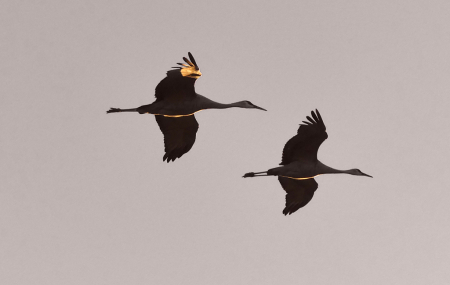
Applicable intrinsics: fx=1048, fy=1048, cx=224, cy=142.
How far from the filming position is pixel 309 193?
1469 inches

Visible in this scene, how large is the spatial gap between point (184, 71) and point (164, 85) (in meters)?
1.60

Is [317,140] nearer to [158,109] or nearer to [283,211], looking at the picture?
[283,211]

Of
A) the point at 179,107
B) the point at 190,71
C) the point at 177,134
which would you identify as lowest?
the point at 177,134

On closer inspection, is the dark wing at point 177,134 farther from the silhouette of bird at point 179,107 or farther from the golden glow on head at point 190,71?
the golden glow on head at point 190,71

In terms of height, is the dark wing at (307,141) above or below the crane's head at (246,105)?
below

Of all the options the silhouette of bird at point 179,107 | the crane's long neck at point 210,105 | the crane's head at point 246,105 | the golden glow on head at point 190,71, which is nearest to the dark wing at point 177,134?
the silhouette of bird at point 179,107

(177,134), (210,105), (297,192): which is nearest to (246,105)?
(210,105)

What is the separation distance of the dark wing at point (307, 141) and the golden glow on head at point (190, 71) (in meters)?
4.20

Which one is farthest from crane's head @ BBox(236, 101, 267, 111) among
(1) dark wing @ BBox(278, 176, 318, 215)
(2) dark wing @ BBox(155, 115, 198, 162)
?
(1) dark wing @ BBox(278, 176, 318, 215)

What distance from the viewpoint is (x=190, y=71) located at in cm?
3397

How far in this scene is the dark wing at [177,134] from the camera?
37281 millimetres

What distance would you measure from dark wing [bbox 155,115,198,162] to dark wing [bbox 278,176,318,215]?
11.9 ft

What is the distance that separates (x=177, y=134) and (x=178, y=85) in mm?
2612

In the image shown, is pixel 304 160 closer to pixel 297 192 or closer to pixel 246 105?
pixel 297 192
